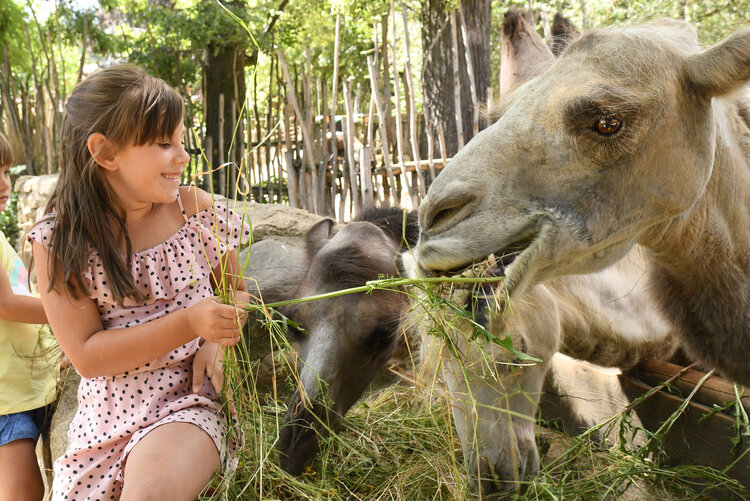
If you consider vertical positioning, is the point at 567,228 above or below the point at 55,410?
above

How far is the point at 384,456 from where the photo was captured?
3.19m

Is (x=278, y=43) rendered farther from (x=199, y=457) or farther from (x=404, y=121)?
(x=199, y=457)

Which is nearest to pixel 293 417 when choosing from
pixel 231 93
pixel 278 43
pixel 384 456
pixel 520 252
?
pixel 384 456

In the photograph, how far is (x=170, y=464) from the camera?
7.05ft

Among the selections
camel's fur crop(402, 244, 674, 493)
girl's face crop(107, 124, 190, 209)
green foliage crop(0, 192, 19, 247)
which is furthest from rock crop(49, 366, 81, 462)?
green foliage crop(0, 192, 19, 247)

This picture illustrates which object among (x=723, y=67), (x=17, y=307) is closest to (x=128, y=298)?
(x=17, y=307)

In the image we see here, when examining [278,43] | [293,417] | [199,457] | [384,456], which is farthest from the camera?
[278,43]

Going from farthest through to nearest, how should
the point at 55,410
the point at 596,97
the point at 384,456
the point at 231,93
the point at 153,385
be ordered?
the point at 231,93 → the point at 55,410 → the point at 384,456 → the point at 153,385 → the point at 596,97

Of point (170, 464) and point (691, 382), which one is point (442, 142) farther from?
point (170, 464)

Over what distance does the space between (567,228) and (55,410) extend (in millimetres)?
3038

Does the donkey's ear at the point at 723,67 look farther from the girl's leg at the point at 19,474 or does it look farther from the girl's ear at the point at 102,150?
the girl's leg at the point at 19,474

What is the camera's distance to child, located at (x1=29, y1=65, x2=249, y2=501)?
2277 millimetres

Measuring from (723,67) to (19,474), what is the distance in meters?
3.20

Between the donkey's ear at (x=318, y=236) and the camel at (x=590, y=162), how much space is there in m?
1.58
